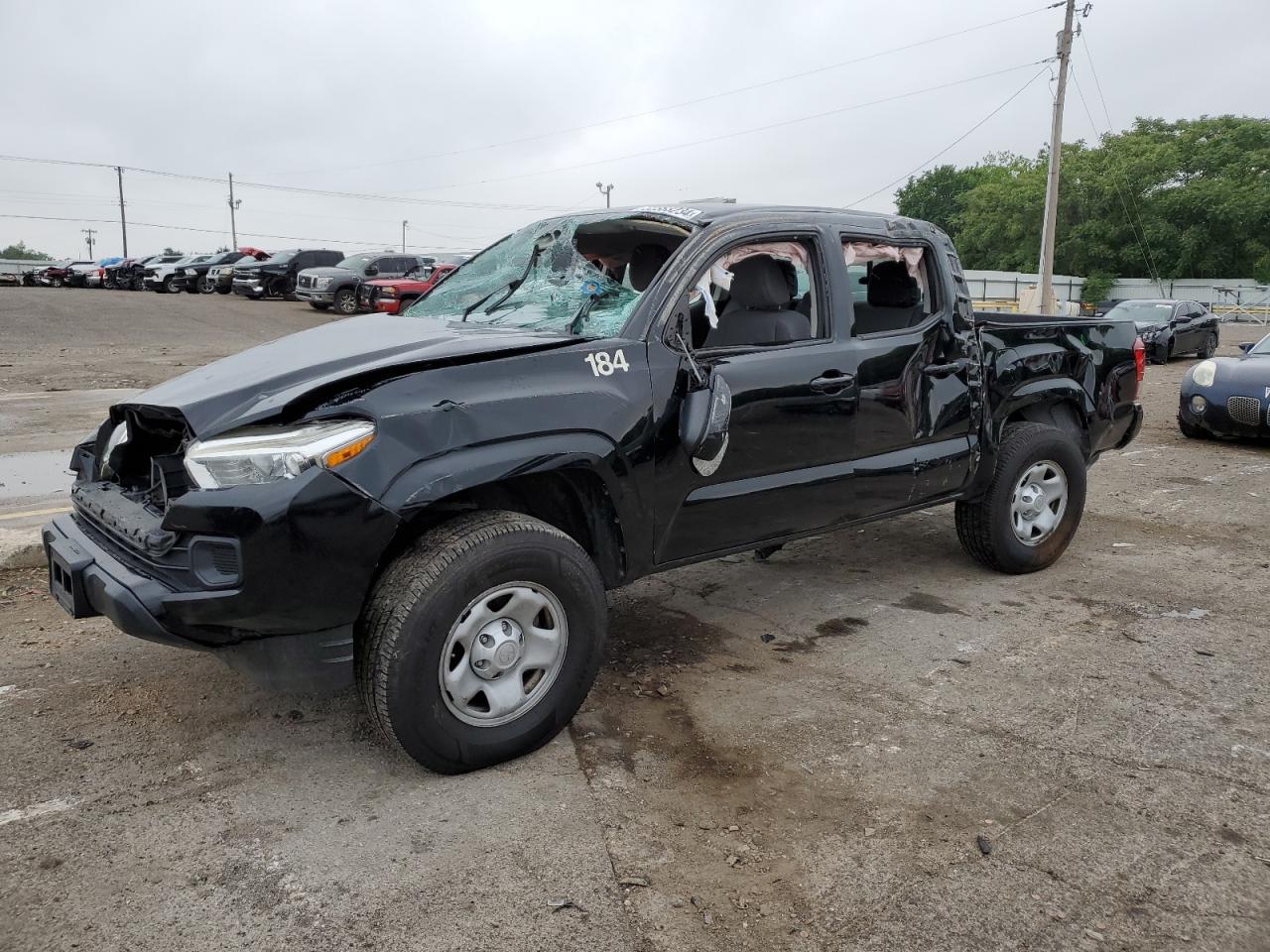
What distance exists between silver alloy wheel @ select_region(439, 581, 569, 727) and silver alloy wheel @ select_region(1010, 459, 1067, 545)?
2.94 m

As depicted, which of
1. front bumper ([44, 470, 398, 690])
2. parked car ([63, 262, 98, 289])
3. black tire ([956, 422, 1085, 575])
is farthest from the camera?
parked car ([63, 262, 98, 289])

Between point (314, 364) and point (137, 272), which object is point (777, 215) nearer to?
point (314, 364)

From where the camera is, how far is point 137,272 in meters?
34.8

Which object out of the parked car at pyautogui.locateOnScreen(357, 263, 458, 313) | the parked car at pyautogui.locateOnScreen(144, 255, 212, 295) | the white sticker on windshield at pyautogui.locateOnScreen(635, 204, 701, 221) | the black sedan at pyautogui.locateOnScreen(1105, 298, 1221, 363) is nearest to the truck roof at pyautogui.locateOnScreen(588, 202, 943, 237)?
the white sticker on windshield at pyautogui.locateOnScreen(635, 204, 701, 221)

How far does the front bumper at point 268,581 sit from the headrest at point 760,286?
1.89 meters

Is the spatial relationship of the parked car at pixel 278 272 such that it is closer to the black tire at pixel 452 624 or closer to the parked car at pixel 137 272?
the parked car at pixel 137 272

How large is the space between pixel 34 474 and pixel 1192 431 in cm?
1020

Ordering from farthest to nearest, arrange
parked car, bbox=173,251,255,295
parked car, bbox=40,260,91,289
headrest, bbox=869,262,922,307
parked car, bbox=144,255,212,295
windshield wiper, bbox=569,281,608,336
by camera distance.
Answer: parked car, bbox=40,260,91,289 → parked car, bbox=144,255,212,295 → parked car, bbox=173,251,255,295 → headrest, bbox=869,262,922,307 → windshield wiper, bbox=569,281,608,336

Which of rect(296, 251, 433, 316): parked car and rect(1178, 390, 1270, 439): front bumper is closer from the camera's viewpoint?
rect(1178, 390, 1270, 439): front bumper

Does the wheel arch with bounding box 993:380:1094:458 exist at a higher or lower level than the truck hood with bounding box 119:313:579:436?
lower

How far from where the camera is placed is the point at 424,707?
2959mm

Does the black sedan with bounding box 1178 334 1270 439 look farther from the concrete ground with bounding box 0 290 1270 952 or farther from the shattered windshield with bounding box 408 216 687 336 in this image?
the shattered windshield with bounding box 408 216 687 336

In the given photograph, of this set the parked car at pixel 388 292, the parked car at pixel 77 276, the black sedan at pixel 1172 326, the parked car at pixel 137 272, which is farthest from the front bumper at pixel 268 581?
the parked car at pixel 77 276

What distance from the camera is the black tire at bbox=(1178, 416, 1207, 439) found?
9.88m
